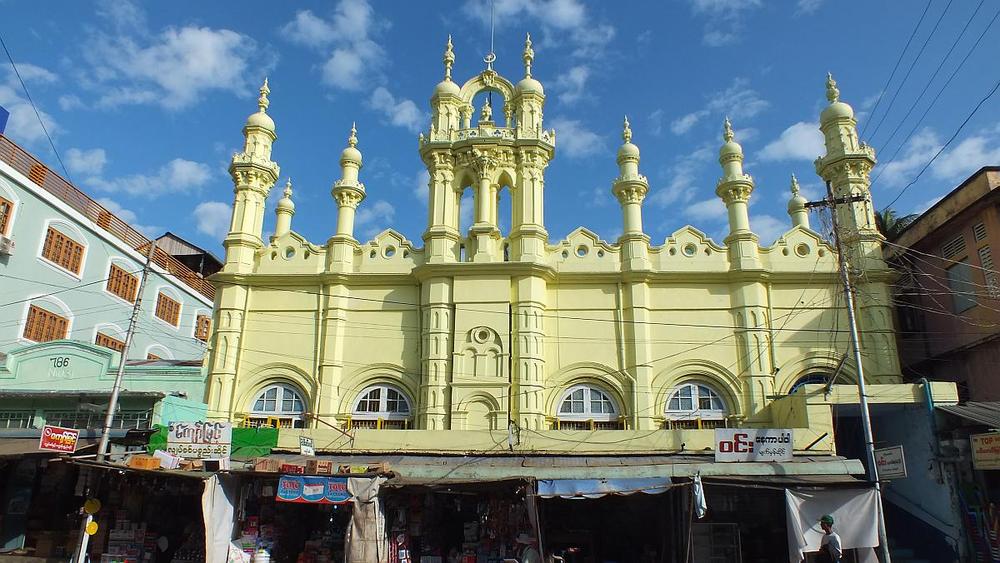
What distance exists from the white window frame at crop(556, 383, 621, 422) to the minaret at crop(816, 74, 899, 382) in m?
7.80

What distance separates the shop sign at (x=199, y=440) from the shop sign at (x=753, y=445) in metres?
11.3

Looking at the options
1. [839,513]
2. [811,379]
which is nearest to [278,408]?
[839,513]

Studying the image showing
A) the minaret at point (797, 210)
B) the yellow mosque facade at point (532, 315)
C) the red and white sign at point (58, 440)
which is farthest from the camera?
the minaret at point (797, 210)

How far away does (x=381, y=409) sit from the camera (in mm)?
22125

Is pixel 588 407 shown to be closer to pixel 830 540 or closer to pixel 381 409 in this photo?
pixel 381 409

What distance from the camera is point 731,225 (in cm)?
2362

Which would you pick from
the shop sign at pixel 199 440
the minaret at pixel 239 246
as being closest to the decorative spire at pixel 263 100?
the minaret at pixel 239 246

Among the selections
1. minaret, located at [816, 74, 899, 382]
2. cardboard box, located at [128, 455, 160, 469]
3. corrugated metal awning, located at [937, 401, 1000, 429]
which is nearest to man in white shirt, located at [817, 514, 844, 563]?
corrugated metal awning, located at [937, 401, 1000, 429]

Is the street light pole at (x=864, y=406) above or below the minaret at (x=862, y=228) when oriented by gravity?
below

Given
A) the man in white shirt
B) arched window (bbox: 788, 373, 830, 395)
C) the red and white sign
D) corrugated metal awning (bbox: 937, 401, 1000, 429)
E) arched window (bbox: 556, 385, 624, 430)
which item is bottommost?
the man in white shirt

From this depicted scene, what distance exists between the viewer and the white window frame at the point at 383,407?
22.0 meters

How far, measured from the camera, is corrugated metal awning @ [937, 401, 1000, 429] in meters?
16.6

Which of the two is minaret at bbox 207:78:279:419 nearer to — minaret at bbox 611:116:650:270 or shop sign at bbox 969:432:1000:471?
minaret at bbox 611:116:650:270

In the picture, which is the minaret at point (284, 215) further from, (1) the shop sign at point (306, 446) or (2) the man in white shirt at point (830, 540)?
(2) the man in white shirt at point (830, 540)
